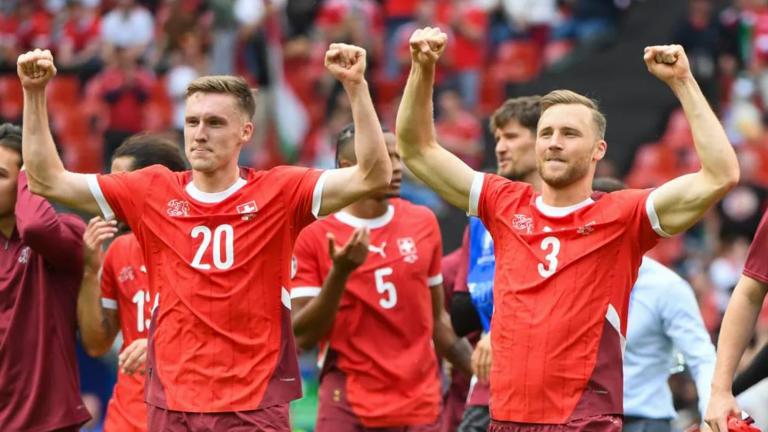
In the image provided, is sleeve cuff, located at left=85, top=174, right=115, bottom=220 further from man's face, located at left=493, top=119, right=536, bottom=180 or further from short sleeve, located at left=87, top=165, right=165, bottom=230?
man's face, located at left=493, top=119, right=536, bottom=180

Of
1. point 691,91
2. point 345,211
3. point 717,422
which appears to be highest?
point 691,91

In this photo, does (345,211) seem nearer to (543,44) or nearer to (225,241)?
(225,241)

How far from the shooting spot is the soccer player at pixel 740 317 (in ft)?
22.0

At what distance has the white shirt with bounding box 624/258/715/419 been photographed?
860cm

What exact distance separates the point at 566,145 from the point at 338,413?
2.44 meters

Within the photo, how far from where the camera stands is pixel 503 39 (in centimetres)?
2070

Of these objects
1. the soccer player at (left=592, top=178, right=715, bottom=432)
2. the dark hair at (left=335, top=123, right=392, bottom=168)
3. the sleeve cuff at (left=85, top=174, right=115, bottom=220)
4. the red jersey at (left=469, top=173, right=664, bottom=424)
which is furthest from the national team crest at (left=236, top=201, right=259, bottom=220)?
the soccer player at (left=592, top=178, right=715, bottom=432)

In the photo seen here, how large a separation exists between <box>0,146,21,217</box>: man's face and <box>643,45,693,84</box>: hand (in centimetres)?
333

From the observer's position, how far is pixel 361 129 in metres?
6.77

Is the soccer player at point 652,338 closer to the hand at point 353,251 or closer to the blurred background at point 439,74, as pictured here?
the hand at point 353,251

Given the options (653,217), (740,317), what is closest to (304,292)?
(653,217)

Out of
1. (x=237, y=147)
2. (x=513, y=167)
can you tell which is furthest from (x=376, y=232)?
(x=237, y=147)

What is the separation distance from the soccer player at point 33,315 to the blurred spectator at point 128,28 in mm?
12072

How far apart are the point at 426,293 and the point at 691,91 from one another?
8.42 feet
